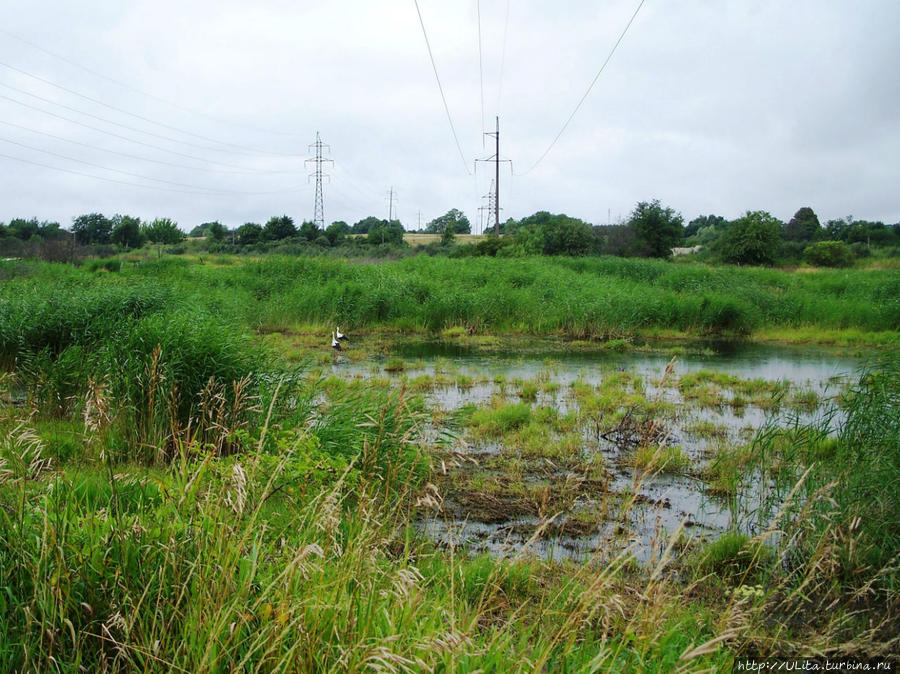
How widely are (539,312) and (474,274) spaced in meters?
5.06

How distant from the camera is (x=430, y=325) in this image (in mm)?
21312

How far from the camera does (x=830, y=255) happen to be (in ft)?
139

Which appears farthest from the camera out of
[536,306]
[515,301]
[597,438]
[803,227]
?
[803,227]

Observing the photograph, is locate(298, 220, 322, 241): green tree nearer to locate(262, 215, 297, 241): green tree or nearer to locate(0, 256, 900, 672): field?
locate(262, 215, 297, 241): green tree

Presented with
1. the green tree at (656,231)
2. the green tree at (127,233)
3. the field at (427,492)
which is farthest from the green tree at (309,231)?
the field at (427,492)

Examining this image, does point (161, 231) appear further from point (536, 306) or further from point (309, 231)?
point (536, 306)

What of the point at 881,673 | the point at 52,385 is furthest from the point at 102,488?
the point at 881,673

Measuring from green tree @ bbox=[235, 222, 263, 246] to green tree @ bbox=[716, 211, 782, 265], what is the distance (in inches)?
1449

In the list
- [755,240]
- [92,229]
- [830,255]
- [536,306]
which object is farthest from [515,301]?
[92,229]

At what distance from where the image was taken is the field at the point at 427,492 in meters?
2.48

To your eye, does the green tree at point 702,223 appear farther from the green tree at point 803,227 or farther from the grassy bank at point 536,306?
the grassy bank at point 536,306

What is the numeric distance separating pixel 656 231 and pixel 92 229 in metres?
45.9

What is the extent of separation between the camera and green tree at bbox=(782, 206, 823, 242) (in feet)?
187

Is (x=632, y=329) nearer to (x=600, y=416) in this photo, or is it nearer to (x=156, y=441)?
(x=600, y=416)
